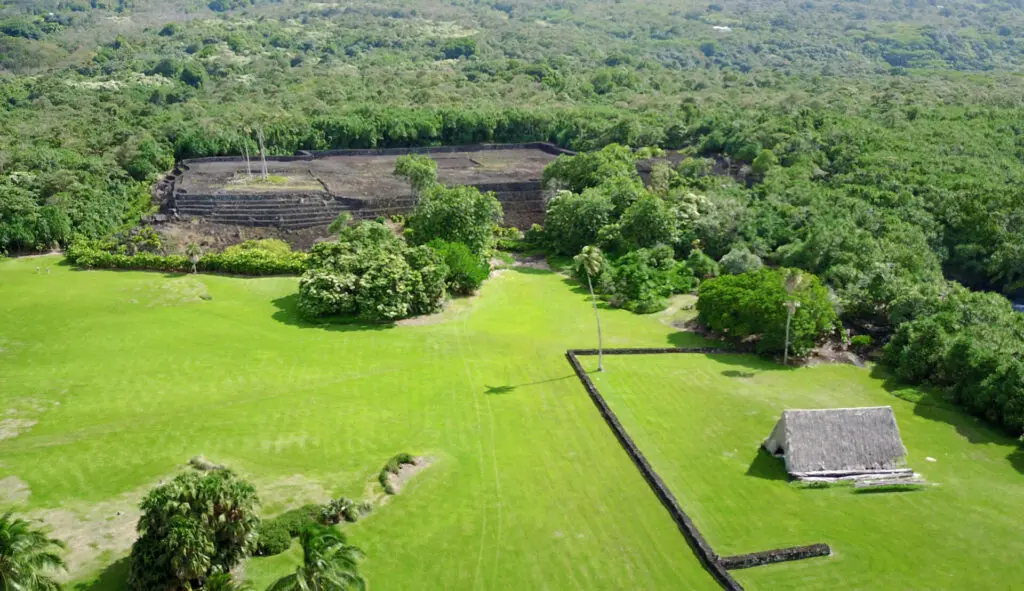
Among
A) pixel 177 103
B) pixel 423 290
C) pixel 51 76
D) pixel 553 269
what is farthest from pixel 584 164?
pixel 51 76

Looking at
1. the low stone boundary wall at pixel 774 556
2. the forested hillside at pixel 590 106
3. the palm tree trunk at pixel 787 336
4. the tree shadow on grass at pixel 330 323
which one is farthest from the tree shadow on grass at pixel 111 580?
the forested hillside at pixel 590 106

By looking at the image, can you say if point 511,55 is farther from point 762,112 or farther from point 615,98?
point 762,112

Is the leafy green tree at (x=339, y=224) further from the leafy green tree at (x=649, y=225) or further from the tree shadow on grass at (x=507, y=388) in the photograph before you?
the tree shadow on grass at (x=507, y=388)

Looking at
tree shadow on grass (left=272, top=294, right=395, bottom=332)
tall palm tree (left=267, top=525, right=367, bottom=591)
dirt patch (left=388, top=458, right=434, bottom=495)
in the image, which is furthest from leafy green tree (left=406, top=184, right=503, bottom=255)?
tall palm tree (left=267, top=525, right=367, bottom=591)

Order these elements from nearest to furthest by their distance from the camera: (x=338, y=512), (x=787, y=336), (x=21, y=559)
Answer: (x=21, y=559)
(x=338, y=512)
(x=787, y=336)

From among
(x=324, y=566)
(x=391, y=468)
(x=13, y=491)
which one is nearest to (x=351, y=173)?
(x=391, y=468)

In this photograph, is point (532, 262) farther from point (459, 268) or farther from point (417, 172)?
point (417, 172)

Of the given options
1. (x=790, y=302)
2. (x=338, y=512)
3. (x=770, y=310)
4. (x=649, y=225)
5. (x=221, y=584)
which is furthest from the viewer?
(x=649, y=225)
